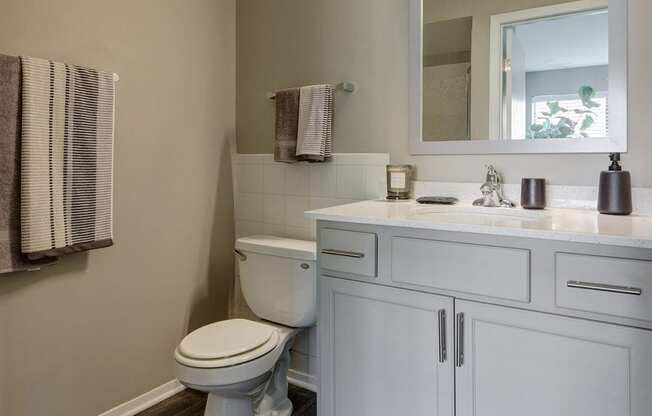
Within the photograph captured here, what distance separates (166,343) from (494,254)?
1544 mm

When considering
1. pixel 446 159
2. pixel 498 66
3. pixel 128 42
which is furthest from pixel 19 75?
pixel 498 66

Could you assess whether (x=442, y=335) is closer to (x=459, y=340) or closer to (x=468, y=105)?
(x=459, y=340)

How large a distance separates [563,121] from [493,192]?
0.33m

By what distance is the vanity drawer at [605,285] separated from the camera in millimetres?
1021

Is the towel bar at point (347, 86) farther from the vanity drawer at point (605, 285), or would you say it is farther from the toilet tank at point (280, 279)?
the vanity drawer at point (605, 285)

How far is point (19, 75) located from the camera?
1450 mm

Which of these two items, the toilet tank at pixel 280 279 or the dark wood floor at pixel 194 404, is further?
the dark wood floor at pixel 194 404

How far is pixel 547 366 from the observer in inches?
Result: 44.9

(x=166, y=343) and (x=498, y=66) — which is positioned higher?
(x=498, y=66)

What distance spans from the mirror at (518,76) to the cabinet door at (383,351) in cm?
70

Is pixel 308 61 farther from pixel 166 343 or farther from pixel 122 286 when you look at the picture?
pixel 166 343

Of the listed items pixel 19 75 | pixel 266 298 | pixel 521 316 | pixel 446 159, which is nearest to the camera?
pixel 521 316

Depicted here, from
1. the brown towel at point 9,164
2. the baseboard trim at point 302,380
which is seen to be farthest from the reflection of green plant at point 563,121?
the brown towel at point 9,164

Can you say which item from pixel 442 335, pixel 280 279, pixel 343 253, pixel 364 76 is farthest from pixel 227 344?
pixel 364 76
